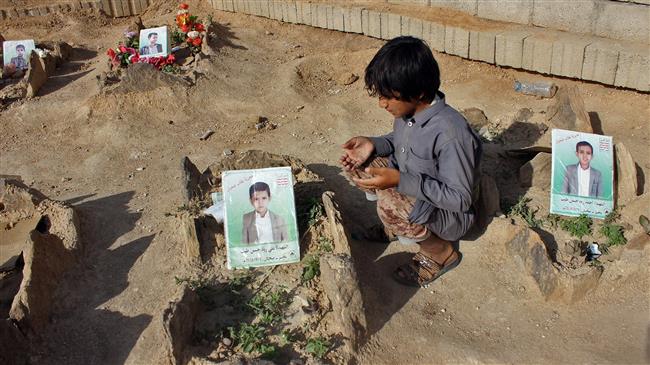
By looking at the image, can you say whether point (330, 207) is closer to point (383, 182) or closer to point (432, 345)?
point (383, 182)

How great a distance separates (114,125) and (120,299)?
117 inches

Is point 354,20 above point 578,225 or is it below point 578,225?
above

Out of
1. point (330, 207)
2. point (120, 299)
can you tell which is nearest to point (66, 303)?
point (120, 299)

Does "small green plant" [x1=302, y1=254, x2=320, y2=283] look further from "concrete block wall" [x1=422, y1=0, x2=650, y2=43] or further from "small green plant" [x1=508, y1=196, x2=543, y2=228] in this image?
"concrete block wall" [x1=422, y1=0, x2=650, y2=43]

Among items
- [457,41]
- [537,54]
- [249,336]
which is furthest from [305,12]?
[249,336]

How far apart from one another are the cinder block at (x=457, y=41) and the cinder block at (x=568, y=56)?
0.98m

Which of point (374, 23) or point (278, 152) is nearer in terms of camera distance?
point (278, 152)

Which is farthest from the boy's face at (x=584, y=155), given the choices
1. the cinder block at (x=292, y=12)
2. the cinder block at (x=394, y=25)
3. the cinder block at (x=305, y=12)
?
the cinder block at (x=292, y=12)

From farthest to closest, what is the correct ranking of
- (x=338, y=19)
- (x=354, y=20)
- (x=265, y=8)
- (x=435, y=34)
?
(x=265, y=8) → (x=338, y=19) → (x=354, y=20) → (x=435, y=34)

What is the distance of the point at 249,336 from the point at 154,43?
5331mm

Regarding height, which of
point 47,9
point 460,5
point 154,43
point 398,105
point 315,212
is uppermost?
point 398,105

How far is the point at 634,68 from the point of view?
575 cm

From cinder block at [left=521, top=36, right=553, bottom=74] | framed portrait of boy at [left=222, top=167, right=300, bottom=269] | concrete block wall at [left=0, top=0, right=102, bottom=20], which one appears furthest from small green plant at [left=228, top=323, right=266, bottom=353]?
concrete block wall at [left=0, top=0, right=102, bottom=20]

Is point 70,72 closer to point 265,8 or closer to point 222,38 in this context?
point 222,38
